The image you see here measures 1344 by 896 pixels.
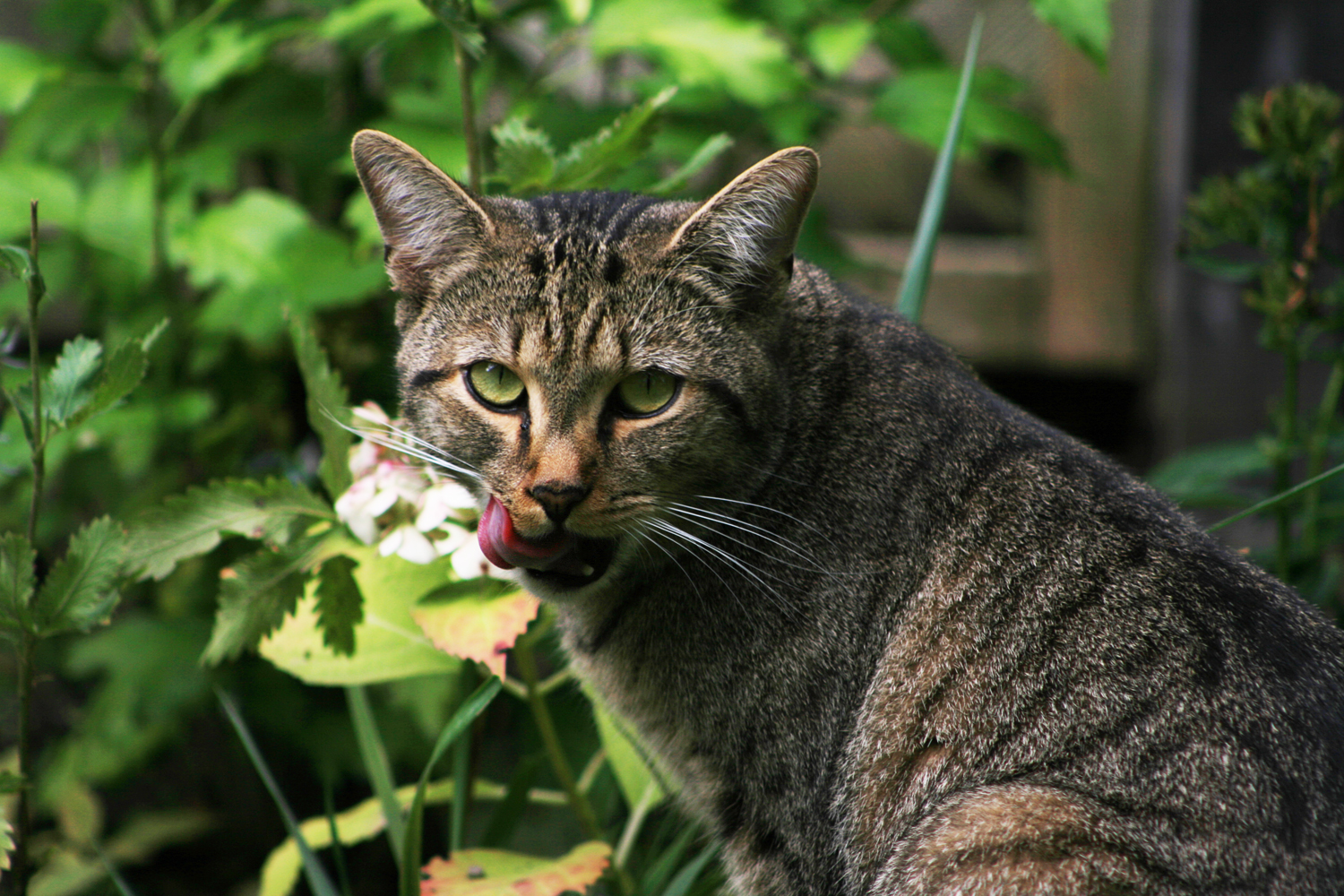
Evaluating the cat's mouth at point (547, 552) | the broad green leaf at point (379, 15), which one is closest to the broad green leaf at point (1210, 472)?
the cat's mouth at point (547, 552)

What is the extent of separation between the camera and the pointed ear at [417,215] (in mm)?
1650

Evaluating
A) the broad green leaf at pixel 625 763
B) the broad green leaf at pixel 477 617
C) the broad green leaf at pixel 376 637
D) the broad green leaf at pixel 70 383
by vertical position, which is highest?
the broad green leaf at pixel 70 383

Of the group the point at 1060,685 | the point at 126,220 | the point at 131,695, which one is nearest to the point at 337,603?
the point at 1060,685

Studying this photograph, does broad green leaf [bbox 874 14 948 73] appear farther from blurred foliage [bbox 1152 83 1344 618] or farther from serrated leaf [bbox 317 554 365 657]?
serrated leaf [bbox 317 554 365 657]

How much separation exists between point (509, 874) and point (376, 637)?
446 millimetres

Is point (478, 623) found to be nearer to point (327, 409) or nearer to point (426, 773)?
point (426, 773)

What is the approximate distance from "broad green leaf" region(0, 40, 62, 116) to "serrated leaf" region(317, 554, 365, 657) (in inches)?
61.2

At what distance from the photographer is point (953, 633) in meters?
1.64

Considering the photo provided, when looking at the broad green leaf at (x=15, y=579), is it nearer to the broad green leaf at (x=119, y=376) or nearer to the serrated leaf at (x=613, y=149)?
the broad green leaf at (x=119, y=376)

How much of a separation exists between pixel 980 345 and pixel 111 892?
3304mm

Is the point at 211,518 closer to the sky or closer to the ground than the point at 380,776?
closer to the sky

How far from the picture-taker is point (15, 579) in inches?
60.4

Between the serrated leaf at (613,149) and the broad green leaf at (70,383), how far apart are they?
29.5 inches

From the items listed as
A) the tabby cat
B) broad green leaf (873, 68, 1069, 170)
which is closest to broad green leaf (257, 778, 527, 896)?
the tabby cat
